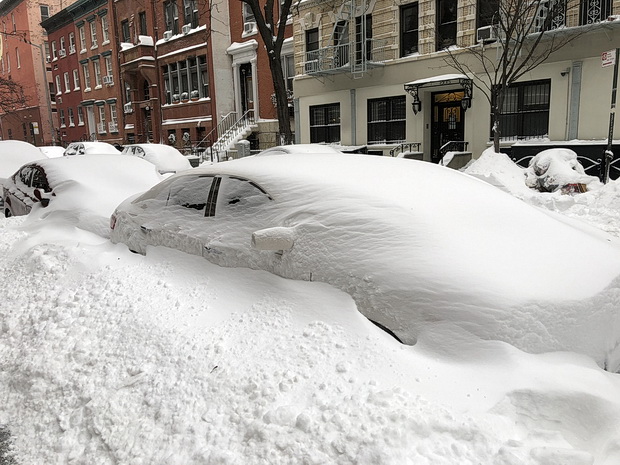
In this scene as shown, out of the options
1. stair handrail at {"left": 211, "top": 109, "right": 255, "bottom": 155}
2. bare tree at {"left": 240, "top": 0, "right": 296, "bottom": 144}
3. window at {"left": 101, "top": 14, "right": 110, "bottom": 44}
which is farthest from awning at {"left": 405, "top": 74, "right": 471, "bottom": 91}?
window at {"left": 101, "top": 14, "right": 110, "bottom": 44}

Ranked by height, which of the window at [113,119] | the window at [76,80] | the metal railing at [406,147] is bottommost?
the metal railing at [406,147]

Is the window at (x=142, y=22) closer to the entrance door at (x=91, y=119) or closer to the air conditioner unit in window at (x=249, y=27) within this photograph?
the air conditioner unit in window at (x=249, y=27)

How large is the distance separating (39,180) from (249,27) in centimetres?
2124

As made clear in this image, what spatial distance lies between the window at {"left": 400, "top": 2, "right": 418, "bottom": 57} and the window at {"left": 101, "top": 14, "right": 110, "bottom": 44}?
2527cm

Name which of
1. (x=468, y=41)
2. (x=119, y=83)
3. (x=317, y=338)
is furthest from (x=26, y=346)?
(x=119, y=83)

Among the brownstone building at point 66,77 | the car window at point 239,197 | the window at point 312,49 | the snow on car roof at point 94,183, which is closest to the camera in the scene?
the car window at point 239,197

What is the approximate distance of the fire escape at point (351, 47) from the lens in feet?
68.8

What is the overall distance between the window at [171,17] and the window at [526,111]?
21423 millimetres

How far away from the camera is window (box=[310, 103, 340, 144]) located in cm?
2358

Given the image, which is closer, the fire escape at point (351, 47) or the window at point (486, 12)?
the window at point (486, 12)

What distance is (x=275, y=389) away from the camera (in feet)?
9.41

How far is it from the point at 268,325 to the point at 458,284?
1313 mm

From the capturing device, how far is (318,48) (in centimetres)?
2327

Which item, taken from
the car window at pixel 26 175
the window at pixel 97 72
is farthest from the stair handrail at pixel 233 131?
the car window at pixel 26 175
